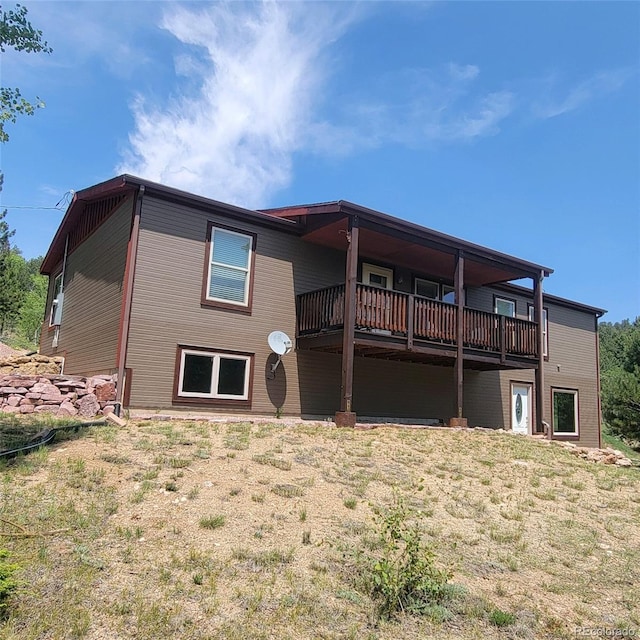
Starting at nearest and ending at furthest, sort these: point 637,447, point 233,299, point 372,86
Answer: point 233,299
point 372,86
point 637,447

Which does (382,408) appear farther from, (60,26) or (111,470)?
(60,26)

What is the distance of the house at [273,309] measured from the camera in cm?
1075

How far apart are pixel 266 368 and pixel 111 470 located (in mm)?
6404

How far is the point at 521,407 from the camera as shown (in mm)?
17938

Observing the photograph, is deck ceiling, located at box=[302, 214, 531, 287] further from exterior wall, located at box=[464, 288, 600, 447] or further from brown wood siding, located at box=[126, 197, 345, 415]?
exterior wall, located at box=[464, 288, 600, 447]

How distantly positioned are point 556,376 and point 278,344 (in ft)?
39.1

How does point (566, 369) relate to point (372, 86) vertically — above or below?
below

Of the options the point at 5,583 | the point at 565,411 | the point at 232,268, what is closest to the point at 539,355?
the point at 565,411

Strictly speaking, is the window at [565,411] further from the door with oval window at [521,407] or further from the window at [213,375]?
the window at [213,375]

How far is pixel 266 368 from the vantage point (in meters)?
12.0

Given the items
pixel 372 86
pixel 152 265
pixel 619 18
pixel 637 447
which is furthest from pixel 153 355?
pixel 637 447

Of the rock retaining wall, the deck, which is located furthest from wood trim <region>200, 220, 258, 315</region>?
the rock retaining wall

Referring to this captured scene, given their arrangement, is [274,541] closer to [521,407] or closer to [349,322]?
[349,322]

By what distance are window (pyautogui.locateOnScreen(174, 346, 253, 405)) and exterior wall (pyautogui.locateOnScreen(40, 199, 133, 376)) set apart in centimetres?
140
